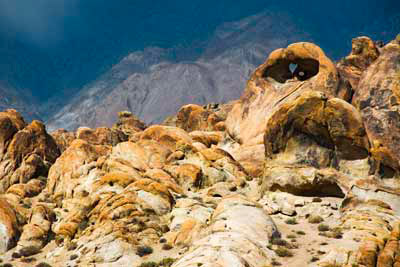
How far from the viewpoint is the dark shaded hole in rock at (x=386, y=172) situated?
33.0 m

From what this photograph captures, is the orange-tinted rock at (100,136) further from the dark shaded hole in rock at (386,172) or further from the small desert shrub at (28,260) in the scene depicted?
the dark shaded hole in rock at (386,172)

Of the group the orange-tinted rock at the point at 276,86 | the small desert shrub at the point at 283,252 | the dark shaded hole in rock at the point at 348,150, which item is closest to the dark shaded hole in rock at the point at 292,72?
the orange-tinted rock at the point at 276,86

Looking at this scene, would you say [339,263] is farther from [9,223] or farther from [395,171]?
[9,223]

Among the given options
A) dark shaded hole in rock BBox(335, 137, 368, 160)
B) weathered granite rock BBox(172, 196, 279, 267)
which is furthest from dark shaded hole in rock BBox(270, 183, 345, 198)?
weathered granite rock BBox(172, 196, 279, 267)

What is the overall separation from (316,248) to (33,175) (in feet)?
128

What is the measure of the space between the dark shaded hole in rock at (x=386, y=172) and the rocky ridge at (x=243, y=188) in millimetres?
82

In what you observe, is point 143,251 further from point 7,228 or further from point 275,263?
point 7,228

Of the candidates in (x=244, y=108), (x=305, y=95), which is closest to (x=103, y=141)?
(x=244, y=108)

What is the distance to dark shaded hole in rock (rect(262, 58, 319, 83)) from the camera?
54.9 metres

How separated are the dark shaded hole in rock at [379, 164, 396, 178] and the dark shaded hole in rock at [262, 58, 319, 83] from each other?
2377cm

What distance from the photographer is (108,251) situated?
2572 centimetres

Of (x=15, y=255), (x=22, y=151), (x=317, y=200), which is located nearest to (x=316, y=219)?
(x=317, y=200)

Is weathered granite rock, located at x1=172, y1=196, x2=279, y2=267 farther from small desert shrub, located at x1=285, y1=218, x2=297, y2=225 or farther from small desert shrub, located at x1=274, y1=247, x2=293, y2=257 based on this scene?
small desert shrub, located at x1=285, y1=218, x2=297, y2=225

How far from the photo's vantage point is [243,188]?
38938 millimetres
